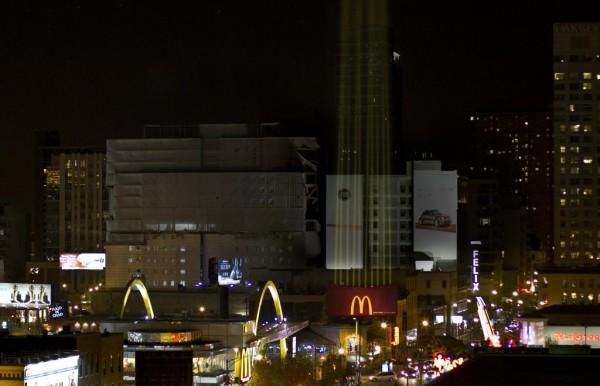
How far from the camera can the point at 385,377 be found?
2532 inches

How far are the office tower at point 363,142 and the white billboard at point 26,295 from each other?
26.4m

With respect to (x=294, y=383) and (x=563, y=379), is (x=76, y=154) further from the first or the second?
(x=563, y=379)

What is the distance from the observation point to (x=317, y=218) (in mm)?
106812

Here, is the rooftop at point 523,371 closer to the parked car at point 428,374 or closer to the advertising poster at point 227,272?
the parked car at point 428,374

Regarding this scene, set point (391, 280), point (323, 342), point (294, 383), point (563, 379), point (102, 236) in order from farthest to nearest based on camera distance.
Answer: point (102, 236) → point (391, 280) → point (323, 342) → point (294, 383) → point (563, 379)

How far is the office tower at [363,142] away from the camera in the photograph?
108812 millimetres

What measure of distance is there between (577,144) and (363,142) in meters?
17.3

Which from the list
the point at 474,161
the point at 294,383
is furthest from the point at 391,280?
the point at 474,161

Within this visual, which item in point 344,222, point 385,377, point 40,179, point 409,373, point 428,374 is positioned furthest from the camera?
point 40,179

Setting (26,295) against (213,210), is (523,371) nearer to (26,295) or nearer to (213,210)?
(26,295)

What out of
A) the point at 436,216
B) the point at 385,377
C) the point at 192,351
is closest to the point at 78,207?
the point at 436,216

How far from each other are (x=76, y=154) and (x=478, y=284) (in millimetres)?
52818

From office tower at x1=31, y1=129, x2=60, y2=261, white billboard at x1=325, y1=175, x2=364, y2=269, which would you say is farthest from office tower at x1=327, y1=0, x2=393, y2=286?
office tower at x1=31, y1=129, x2=60, y2=261

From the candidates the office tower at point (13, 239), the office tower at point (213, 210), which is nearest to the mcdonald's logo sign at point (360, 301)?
the office tower at point (213, 210)
